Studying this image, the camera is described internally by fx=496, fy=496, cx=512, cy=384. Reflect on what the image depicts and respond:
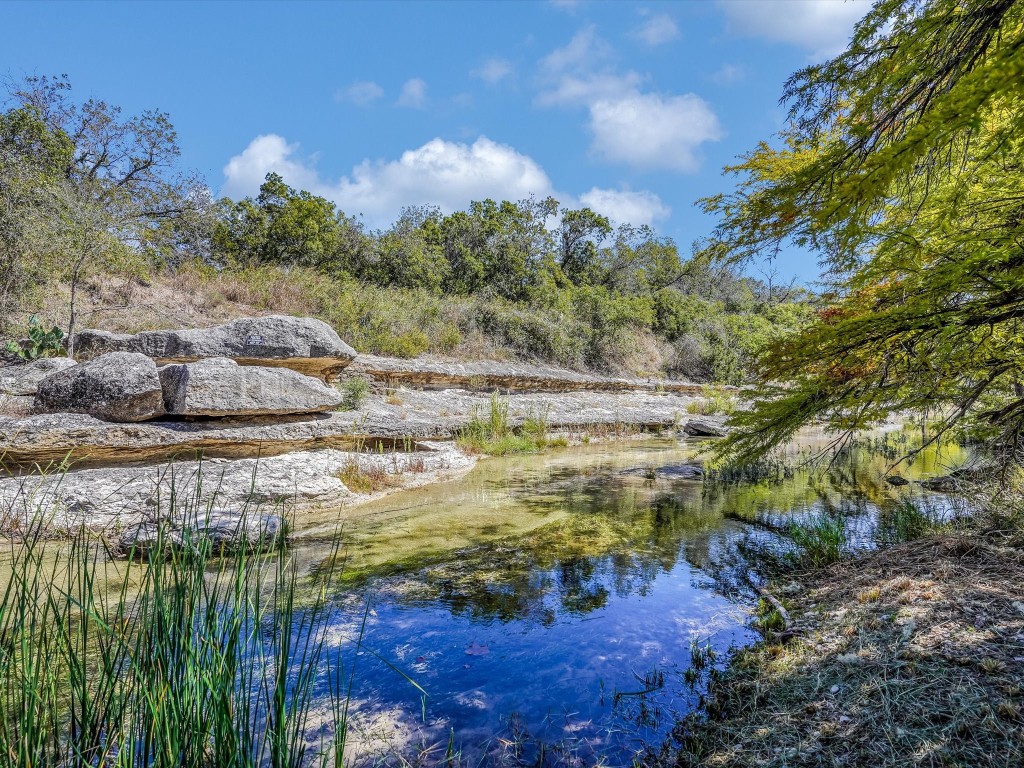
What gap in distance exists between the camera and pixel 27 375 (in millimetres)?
7879

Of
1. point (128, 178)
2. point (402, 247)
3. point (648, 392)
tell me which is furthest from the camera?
point (402, 247)

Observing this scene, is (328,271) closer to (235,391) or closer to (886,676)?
(235,391)

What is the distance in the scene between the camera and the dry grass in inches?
75.6

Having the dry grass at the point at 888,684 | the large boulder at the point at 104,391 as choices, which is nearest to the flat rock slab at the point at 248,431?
the large boulder at the point at 104,391

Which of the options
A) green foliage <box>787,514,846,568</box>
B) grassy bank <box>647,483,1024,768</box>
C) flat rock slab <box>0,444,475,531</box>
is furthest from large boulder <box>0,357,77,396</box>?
green foliage <box>787,514,846,568</box>

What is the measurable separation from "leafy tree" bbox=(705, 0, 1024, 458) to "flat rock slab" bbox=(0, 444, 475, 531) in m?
4.39

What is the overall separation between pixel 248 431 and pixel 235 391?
25.5 inches

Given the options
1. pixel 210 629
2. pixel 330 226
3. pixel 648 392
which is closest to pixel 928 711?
pixel 210 629

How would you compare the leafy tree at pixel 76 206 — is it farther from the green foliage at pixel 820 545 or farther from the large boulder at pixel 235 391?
the green foliage at pixel 820 545

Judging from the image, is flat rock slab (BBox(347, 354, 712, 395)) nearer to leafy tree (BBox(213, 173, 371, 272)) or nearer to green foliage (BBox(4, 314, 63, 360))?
green foliage (BBox(4, 314, 63, 360))

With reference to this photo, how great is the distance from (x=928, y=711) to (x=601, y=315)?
23.9 meters

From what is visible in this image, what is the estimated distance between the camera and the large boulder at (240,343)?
909 centimetres

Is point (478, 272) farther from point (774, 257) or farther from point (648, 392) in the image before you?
point (774, 257)

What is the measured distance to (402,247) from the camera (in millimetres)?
22891
